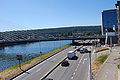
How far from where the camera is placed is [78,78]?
96.9ft

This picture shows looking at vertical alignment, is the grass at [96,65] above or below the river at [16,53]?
above

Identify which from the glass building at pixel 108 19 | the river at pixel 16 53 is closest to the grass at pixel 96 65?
the river at pixel 16 53

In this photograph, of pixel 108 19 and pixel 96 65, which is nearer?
pixel 96 65

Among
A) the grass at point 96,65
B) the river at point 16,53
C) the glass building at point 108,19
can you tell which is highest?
the glass building at point 108,19

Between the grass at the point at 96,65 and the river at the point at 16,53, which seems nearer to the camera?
the grass at the point at 96,65

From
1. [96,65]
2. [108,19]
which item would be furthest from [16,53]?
[108,19]

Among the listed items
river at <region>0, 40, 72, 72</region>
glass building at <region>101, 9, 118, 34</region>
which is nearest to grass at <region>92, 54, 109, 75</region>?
river at <region>0, 40, 72, 72</region>

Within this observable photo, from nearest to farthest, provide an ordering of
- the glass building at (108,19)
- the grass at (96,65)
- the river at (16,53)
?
the grass at (96,65) < the river at (16,53) < the glass building at (108,19)

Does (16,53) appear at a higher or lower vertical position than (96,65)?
lower

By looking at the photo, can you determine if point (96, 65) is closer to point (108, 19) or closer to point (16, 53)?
point (16, 53)

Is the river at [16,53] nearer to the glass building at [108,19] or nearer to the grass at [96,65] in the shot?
the grass at [96,65]

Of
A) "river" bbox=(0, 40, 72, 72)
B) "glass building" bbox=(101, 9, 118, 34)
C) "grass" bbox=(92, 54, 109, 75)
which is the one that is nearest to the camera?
"grass" bbox=(92, 54, 109, 75)

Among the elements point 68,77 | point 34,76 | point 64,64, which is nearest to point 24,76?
point 34,76

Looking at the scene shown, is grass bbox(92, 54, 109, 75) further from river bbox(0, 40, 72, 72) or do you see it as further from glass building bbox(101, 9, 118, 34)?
glass building bbox(101, 9, 118, 34)
